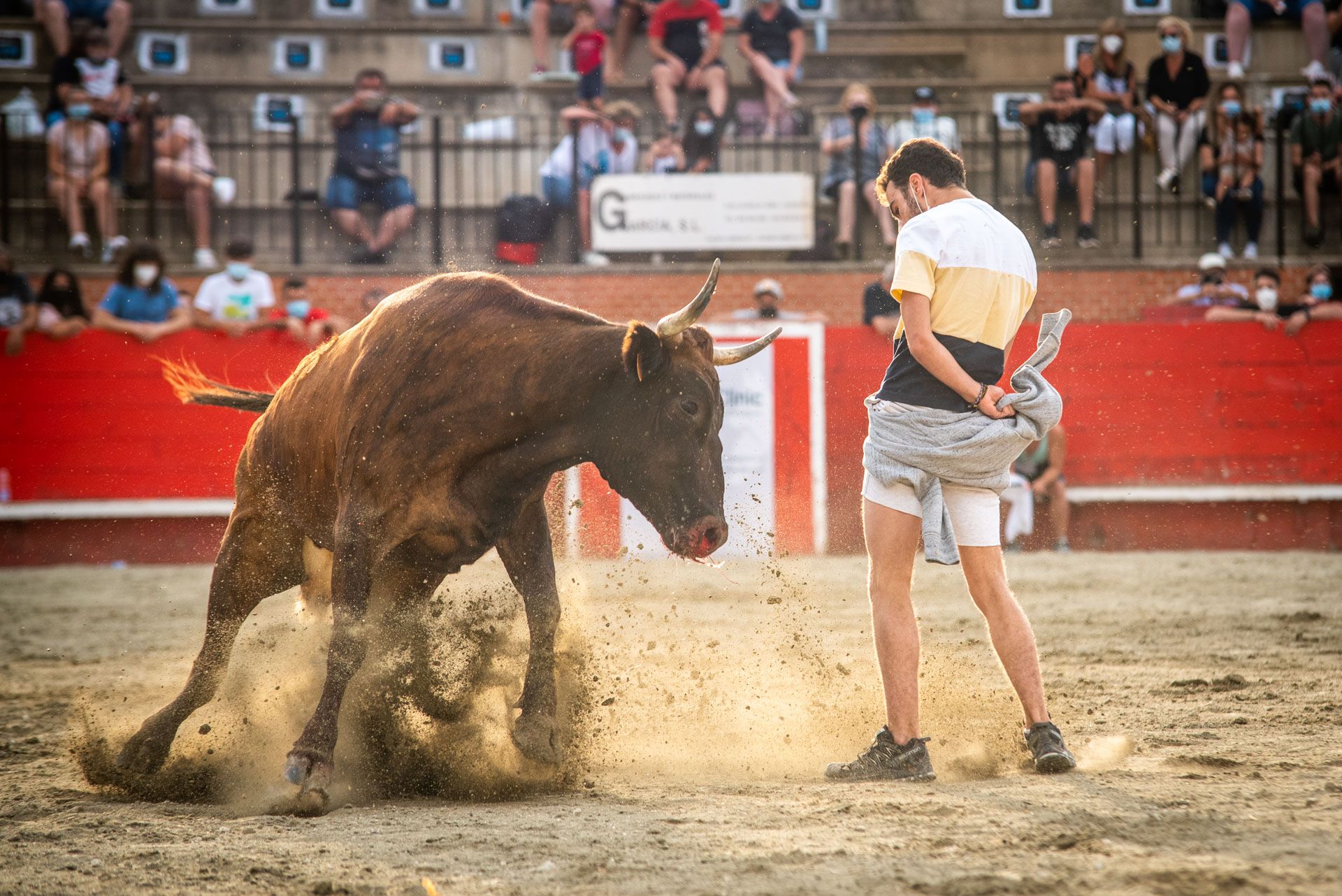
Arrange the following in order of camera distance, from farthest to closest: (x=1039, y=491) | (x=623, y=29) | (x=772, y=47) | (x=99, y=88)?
(x=623, y=29)
(x=772, y=47)
(x=99, y=88)
(x=1039, y=491)

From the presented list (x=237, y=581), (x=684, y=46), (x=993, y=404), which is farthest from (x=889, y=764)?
(x=684, y=46)

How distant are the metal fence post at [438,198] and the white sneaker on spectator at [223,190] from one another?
1800 millimetres

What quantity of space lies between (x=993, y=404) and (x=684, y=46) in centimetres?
925

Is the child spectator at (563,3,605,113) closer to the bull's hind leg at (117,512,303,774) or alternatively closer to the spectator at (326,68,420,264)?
the spectator at (326,68,420,264)

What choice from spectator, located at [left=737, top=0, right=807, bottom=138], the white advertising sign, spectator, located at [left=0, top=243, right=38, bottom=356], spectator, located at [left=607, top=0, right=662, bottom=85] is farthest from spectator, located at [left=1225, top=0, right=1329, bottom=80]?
spectator, located at [left=0, top=243, right=38, bottom=356]

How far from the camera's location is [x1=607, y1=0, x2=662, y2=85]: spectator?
12.8 m

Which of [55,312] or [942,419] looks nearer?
[942,419]

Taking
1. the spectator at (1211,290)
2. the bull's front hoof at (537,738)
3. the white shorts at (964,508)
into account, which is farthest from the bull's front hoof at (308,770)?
the spectator at (1211,290)

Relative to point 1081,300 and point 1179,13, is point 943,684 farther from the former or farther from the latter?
point 1179,13

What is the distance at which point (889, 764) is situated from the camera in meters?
3.60

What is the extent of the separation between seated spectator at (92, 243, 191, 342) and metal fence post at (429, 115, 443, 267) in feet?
6.48

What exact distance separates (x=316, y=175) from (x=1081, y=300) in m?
6.40

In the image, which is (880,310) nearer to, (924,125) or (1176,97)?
(924,125)

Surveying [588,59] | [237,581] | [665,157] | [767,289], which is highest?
[588,59]
